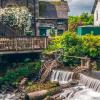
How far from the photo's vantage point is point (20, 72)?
40.2m

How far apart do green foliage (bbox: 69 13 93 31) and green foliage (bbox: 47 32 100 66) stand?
20792 millimetres

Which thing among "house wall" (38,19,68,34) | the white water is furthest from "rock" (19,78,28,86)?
"house wall" (38,19,68,34)

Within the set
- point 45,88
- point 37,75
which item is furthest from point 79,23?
point 45,88

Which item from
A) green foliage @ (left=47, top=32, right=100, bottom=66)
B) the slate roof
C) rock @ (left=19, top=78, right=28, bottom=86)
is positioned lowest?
rock @ (left=19, top=78, right=28, bottom=86)

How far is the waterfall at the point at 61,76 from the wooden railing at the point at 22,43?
4.55 meters

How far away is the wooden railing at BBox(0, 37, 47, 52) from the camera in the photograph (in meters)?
41.3

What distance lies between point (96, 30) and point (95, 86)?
20.0 m

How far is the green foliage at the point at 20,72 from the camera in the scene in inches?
1548

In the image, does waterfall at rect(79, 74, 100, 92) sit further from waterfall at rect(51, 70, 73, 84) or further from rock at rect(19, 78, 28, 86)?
rock at rect(19, 78, 28, 86)

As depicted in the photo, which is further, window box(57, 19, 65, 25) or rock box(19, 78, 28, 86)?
window box(57, 19, 65, 25)

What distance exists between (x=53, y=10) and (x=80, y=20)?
35.5ft

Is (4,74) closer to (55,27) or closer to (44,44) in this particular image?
(44,44)

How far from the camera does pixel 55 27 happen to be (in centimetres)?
5991

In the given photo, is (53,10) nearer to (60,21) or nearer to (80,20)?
(60,21)
